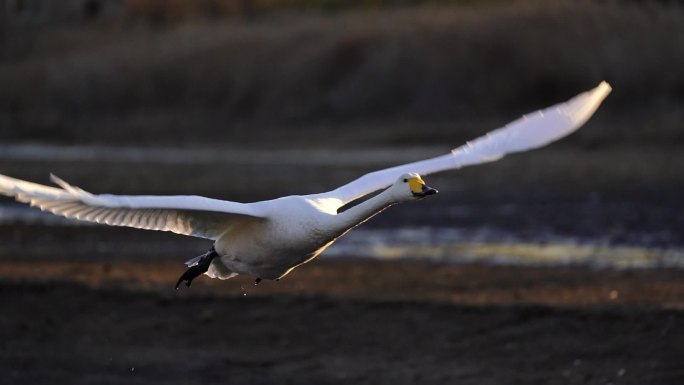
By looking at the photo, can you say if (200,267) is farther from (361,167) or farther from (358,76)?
(358,76)

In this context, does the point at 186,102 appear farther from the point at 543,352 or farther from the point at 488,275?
the point at 543,352

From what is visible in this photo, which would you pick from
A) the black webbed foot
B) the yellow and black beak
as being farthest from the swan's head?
the black webbed foot

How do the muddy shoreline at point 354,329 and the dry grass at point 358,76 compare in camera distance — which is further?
the dry grass at point 358,76

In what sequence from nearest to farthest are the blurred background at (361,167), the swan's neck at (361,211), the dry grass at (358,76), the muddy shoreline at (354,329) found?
1. the swan's neck at (361,211)
2. the muddy shoreline at (354,329)
3. the blurred background at (361,167)
4. the dry grass at (358,76)

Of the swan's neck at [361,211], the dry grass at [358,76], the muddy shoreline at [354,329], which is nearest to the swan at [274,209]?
the swan's neck at [361,211]

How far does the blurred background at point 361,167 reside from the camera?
1128cm

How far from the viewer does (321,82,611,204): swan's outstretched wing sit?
32.8 feet

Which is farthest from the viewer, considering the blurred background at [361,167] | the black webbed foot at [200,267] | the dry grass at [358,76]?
the dry grass at [358,76]

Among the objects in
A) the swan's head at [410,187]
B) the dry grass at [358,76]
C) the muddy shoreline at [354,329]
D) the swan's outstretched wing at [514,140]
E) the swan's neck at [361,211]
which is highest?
the dry grass at [358,76]

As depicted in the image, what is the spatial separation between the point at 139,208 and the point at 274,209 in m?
0.91

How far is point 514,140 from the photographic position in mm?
10164

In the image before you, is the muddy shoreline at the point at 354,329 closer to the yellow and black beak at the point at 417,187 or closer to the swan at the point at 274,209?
the swan at the point at 274,209

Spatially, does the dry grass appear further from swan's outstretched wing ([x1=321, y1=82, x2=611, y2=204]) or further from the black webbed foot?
the black webbed foot

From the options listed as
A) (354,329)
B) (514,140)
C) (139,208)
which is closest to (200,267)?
(139,208)
